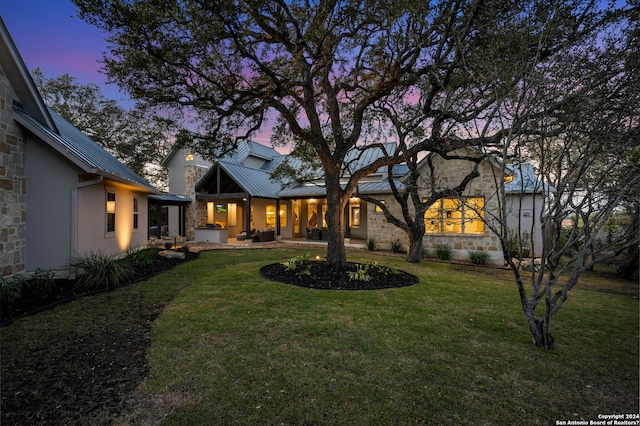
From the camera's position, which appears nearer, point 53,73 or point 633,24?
point 633,24

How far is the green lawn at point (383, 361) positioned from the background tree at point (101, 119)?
51.3ft

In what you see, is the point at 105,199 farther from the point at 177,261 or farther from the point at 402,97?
the point at 402,97

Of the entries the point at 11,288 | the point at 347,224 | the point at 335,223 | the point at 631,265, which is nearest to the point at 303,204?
the point at 347,224

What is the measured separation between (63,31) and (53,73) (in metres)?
13.2

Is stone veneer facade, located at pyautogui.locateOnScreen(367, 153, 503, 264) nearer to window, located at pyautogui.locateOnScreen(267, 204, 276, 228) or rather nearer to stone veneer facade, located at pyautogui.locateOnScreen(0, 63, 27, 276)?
window, located at pyautogui.locateOnScreen(267, 204, 276, 228)

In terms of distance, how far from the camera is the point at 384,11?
6840mm

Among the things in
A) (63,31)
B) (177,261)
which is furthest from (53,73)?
(177,261)

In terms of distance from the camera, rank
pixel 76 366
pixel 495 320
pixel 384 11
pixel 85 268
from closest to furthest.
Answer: pixel 76 366
pixel 495 320
pixel 384 11
pixel 85 268

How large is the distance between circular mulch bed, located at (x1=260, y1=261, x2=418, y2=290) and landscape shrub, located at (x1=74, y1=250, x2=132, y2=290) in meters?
3.60

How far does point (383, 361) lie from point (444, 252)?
10487 millimetres

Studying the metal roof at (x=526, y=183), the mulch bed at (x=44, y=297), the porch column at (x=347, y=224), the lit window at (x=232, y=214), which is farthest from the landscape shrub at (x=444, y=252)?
the lit window at (x=232, y=214)

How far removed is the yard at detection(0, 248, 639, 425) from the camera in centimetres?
268

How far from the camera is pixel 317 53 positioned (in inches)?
297

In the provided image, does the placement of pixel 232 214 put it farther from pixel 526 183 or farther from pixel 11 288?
pixel 526 183
